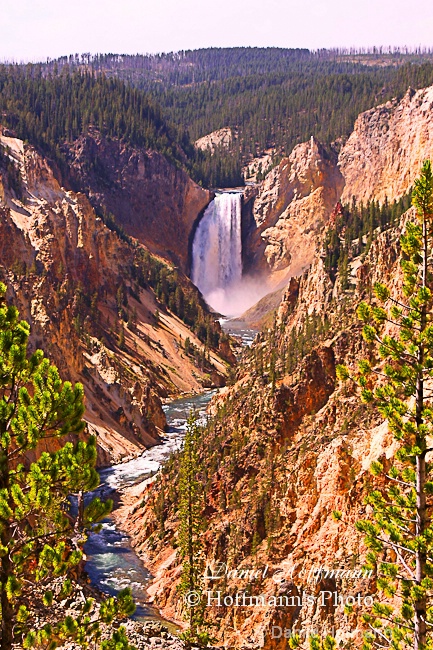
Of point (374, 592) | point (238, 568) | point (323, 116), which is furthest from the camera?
point (323, 116)

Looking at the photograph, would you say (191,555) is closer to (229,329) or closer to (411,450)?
(411,450)

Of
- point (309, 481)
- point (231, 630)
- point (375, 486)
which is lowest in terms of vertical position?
point (231, 630)

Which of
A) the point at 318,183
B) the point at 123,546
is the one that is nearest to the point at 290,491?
the point at 123,546

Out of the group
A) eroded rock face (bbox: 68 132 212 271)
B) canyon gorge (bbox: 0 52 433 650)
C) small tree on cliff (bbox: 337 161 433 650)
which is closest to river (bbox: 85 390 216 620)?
canyon gorge (bbox: 0 52 433 650)

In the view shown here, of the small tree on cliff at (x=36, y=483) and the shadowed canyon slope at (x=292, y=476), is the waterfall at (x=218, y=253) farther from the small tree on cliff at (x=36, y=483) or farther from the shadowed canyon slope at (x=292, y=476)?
the small tree on cliff at (x=36, y=483)

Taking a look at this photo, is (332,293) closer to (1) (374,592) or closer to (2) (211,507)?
(2) (211,507)

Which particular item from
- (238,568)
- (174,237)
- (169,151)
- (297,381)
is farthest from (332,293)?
(169,151)
